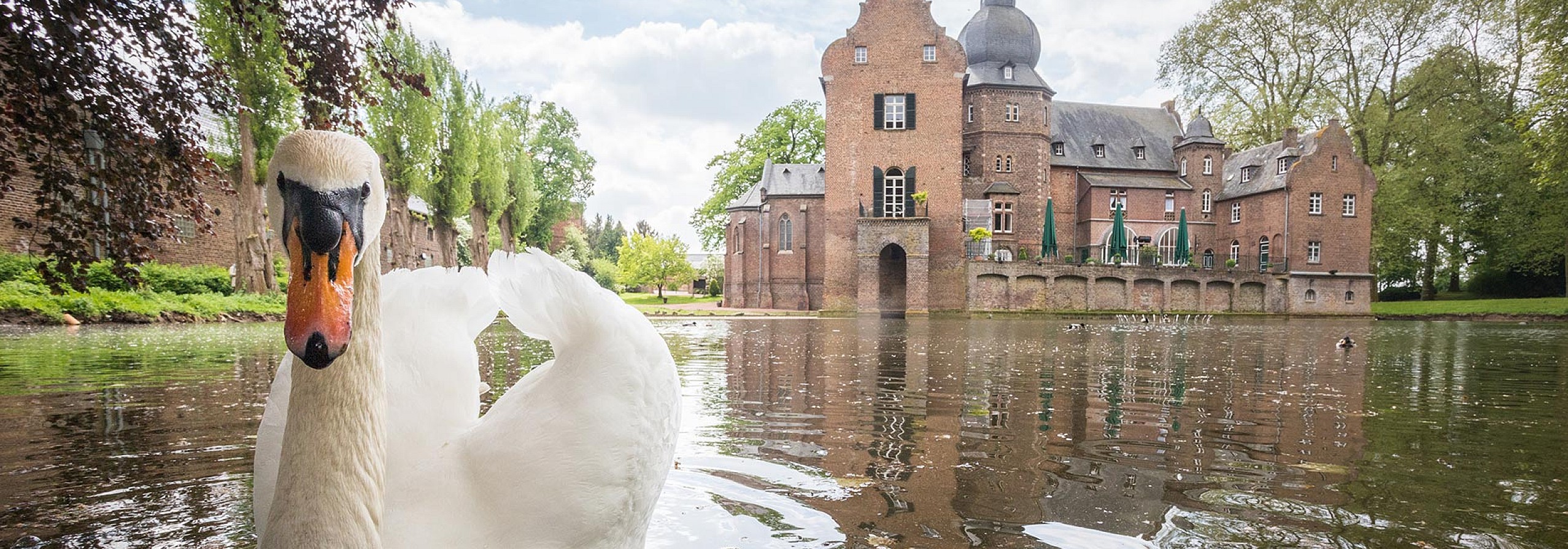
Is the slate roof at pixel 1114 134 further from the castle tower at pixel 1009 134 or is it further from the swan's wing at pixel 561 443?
the swan's wing at pixel 561 443

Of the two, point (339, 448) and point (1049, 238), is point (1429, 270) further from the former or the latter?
point (339, 448)

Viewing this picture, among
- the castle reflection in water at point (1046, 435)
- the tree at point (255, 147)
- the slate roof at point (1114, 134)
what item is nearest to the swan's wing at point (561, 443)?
the castle reflection in water at point (1046, 435)

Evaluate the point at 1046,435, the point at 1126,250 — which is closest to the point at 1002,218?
the point at 1126,250

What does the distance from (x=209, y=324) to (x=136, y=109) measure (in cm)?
1599

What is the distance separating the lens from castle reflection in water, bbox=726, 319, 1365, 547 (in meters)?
3.44

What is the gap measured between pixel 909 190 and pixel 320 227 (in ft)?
120

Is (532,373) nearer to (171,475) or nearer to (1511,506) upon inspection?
(171,475)

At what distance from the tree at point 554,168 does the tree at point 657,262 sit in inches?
234

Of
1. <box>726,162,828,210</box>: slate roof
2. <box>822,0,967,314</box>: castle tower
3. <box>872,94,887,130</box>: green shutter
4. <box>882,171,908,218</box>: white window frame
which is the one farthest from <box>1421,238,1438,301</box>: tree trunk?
<box>726,162,828,210</box>: slate roof

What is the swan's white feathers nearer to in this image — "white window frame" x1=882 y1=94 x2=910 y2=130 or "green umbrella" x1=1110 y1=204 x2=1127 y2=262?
"white window frame" x1=882 y1=94 x2=910 y2=130

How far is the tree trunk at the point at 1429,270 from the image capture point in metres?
43.0

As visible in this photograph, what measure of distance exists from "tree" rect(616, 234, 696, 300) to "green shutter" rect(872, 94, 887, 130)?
73.7ft

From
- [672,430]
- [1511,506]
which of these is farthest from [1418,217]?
[672,430]

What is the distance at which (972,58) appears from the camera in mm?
43688
